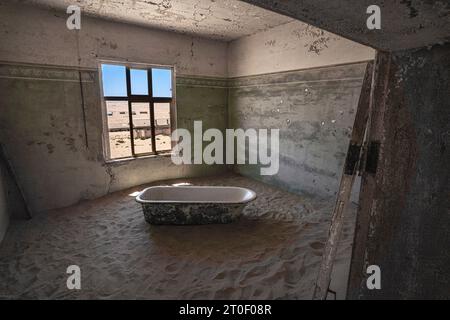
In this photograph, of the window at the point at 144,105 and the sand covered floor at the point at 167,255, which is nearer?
the sand covered floor at the point at 167,255

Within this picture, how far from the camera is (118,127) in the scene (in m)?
5.65

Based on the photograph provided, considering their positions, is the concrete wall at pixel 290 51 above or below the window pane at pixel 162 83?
above

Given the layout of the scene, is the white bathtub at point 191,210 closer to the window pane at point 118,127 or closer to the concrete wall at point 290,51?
the window pane at point 118,127

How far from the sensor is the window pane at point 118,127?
5.68 m

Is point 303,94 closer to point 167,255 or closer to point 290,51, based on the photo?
point 290,51

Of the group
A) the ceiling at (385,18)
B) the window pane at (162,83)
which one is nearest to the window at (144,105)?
the window pane at (162,83)

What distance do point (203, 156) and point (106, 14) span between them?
11.2ft

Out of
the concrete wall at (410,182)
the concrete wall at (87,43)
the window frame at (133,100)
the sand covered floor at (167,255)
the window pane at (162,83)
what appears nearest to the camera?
the concrete wall at (410,182)

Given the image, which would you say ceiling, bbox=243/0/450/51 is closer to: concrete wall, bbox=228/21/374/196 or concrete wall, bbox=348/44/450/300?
concrete wall, bbox=348/44/450/300

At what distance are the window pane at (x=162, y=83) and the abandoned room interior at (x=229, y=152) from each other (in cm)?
3

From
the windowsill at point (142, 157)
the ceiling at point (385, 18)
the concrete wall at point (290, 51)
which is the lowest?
the windowsill at point (142, 157)

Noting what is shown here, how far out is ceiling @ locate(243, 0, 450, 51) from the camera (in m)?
0.81

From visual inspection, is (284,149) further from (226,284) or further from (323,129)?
(226,284)

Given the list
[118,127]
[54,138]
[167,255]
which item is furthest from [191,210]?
[118,127]
